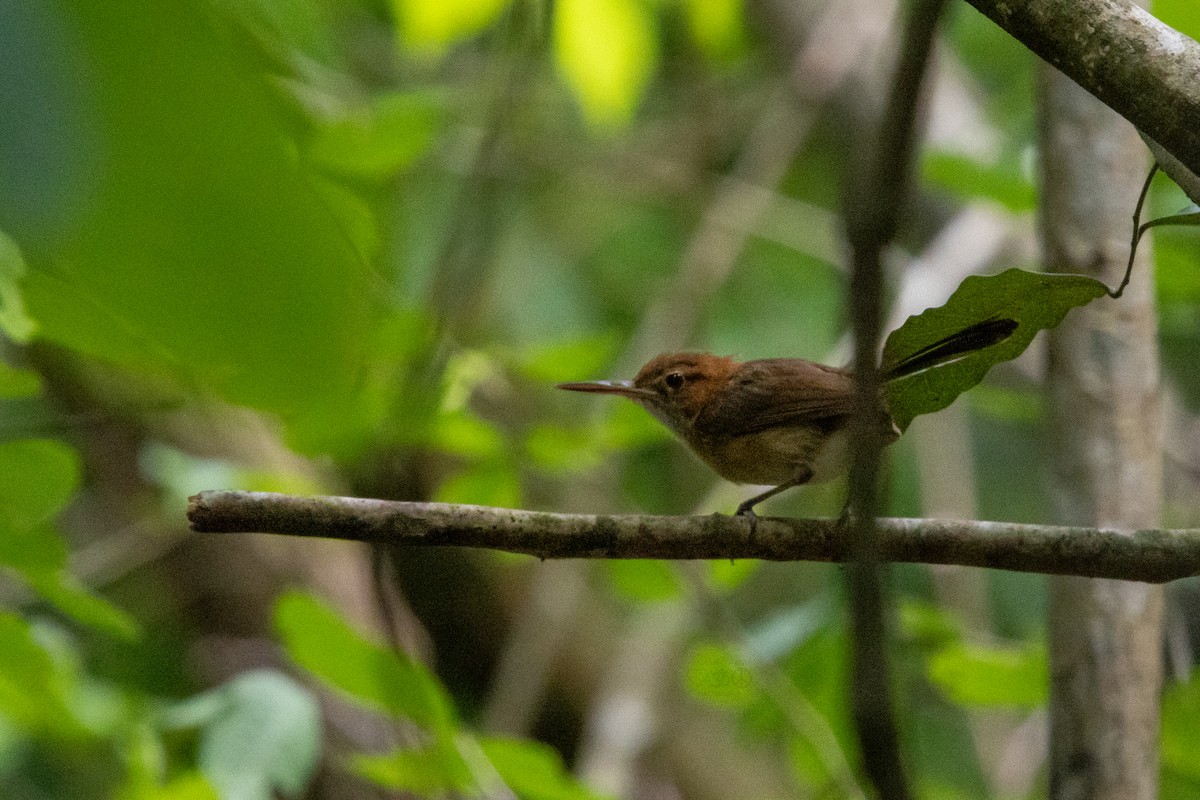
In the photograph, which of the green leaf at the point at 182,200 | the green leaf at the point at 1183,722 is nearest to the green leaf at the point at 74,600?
the green leaf at the point at 182,200

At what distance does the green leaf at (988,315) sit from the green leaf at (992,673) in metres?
1.29

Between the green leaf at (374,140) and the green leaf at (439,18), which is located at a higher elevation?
the green leaf at (439,18)

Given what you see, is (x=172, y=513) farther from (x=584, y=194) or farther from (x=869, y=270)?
(x=869, y=270)

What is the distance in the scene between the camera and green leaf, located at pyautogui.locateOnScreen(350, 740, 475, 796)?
8.21ft

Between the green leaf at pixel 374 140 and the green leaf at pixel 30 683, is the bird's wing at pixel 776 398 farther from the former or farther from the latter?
the green leaf at pixel 30 683

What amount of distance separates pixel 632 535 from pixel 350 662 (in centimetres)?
103

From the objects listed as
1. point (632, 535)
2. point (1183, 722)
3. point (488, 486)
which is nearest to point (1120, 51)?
point (632, 535)

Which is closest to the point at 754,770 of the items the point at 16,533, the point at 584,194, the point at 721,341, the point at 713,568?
the point at 721,341

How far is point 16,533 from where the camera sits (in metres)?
2.07

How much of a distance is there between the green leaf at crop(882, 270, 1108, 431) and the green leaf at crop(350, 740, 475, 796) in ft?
4.02

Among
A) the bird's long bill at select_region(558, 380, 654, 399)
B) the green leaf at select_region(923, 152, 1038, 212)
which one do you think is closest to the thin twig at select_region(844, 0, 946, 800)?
the bird's long bill at select_region(558, 380, 654, 399)

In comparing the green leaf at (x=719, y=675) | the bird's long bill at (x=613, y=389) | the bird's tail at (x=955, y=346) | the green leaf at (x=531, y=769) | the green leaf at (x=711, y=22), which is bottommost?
the green leaf at (x=531, y=769)

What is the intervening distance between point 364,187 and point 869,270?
325 centimetres

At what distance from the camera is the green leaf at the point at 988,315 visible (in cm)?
164
